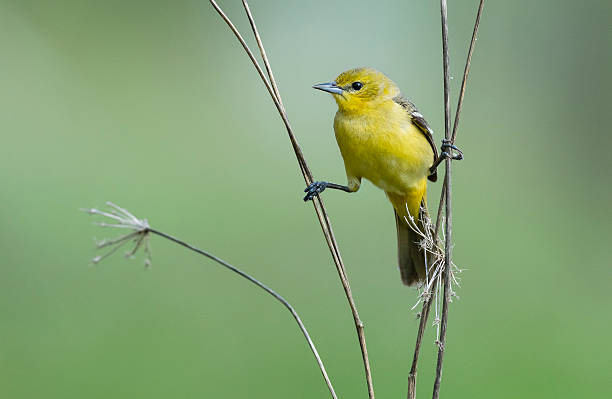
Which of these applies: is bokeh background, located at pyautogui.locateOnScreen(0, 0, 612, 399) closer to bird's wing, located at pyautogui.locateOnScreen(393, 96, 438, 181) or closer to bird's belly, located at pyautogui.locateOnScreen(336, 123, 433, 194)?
bird's belly, located at pyautogui.locateOnScreen(336, 123, 433, 194)

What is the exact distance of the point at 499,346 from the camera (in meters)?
4.47

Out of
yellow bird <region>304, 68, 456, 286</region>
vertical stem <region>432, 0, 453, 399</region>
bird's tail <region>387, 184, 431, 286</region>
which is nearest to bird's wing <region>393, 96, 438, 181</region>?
yellow bird <region>304, 68, 456, 286</region>

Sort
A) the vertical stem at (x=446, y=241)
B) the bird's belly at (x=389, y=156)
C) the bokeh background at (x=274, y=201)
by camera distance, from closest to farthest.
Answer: the vertical stem at (x=446, y=241) < the bird's belly at (x=389, y=156) < the bokeh background at (x=274, y=201)

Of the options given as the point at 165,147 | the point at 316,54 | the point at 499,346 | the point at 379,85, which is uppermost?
the point at 316,54

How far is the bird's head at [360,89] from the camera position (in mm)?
2924

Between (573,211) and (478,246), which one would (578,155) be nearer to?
(573,211)

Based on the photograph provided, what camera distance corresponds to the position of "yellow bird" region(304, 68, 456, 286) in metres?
2.78

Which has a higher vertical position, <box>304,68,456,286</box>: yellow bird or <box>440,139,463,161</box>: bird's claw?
<box>304,68,456,286</box>: yellow bird

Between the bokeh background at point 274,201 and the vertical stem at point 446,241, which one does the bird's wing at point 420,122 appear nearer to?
the vertical stem at point 446,241

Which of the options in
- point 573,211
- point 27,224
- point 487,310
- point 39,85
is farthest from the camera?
point 39,85

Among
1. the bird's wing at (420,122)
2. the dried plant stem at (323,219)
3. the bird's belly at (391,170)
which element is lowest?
the dried plant stem at (323,219)

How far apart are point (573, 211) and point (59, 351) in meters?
4.54

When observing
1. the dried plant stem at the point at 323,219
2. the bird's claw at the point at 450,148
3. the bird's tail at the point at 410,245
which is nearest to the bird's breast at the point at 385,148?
the bird's tail at the point at 410,245

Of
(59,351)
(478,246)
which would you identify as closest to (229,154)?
(478,246)
